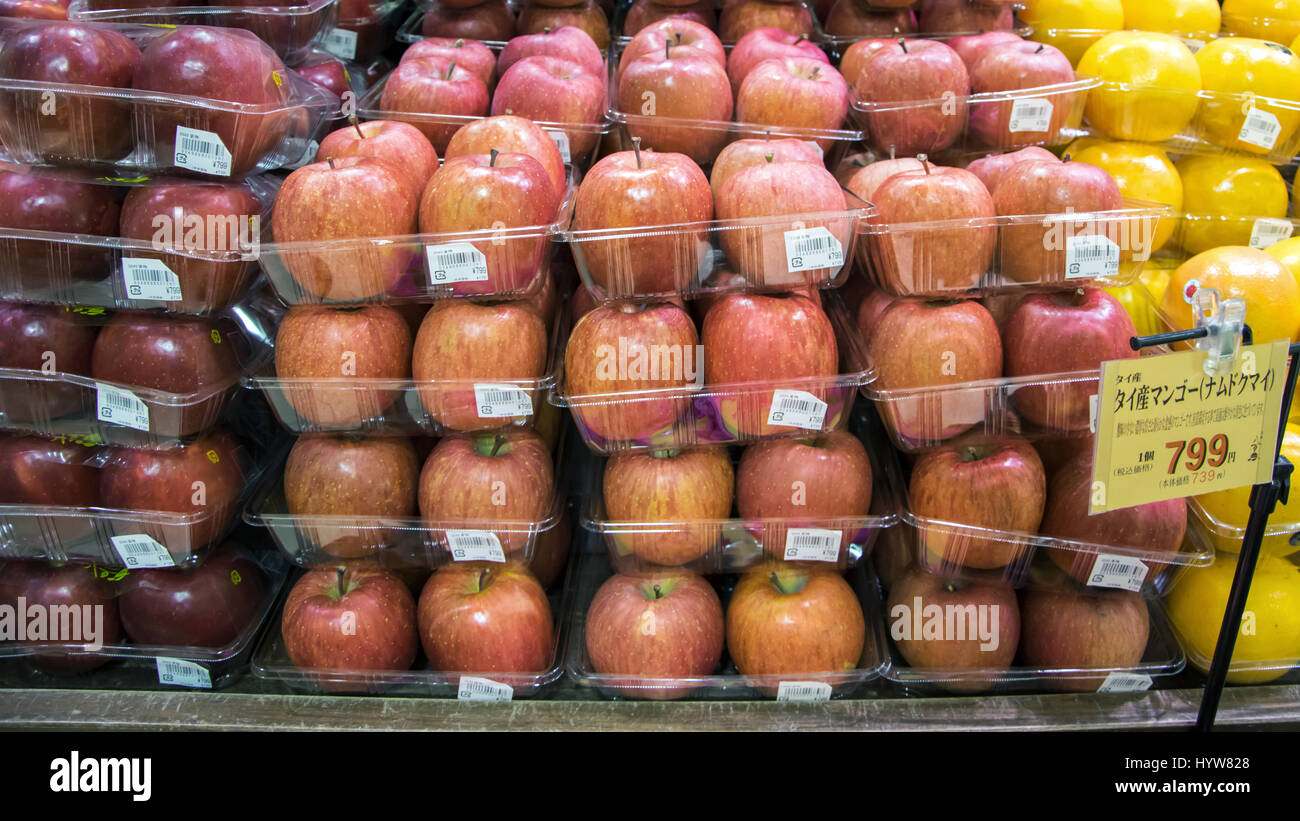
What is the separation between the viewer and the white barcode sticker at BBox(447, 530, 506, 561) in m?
1.53

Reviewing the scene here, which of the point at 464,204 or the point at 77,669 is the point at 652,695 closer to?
the point at 464,204

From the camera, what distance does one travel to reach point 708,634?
1.53 meters

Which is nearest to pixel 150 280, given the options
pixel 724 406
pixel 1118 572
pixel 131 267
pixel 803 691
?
pixel 131 267

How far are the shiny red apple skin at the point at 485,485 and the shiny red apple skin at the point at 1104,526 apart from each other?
3.01 feet

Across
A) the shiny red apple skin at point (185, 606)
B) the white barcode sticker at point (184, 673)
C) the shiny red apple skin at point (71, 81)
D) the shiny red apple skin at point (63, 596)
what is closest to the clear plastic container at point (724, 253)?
the shiny red apple skin at point (71, 81)

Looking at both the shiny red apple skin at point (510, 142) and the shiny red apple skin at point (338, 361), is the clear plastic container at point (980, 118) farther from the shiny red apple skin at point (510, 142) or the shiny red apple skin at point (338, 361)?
the shiny red apple skin at point (338, 361)

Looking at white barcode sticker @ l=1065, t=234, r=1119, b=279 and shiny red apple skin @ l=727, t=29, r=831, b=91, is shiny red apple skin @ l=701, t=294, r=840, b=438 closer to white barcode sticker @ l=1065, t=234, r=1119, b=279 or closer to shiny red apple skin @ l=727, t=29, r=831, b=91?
white barcode sticker @ l=1065, t=234, r=1119, b=279

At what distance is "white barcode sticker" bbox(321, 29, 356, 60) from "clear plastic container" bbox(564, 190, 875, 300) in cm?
120

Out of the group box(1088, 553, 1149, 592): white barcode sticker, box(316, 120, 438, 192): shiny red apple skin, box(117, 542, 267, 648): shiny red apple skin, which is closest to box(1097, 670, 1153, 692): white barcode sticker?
box(1088, 553, 1149, 592): white barcode sticker

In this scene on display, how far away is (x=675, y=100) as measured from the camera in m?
1.75

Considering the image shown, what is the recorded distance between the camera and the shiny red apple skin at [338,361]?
147 centimetres

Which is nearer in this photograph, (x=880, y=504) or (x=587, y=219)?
(x=587, y=219)
